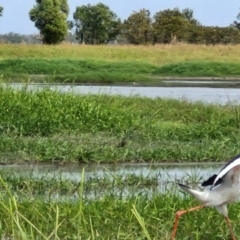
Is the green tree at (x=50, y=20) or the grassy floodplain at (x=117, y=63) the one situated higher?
the green tree at (x=50, y=20)

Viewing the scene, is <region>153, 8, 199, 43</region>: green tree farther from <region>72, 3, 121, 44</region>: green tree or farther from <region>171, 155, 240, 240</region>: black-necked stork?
<region>171, 155, 240, 240</region>: black-necked stork

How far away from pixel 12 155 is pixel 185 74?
19.1 m

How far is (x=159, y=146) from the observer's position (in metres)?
9.95

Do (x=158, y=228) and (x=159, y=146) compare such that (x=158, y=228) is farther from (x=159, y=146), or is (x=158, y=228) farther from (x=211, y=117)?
(x=211, y=117)

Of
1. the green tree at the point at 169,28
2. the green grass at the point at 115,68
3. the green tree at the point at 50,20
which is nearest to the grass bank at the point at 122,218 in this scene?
the green grass at the point at 115,68

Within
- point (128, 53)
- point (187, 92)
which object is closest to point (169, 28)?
point (128, 53)

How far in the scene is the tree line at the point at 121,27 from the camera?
41719mm

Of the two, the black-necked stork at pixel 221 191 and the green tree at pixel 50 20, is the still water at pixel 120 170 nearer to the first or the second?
the black-necked stork at pixel 221 191

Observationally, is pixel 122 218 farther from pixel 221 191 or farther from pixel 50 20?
pixel 50 20

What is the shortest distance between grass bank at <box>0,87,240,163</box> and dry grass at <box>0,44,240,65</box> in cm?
1962

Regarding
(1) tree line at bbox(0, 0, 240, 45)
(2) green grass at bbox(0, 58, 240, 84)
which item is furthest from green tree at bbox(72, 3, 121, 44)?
(2) green grass at bbox(0, 58, 240, 84)

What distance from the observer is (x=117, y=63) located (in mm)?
29094

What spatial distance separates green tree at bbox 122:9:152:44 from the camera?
5006 cm

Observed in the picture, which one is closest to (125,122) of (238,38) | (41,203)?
(41,203)
